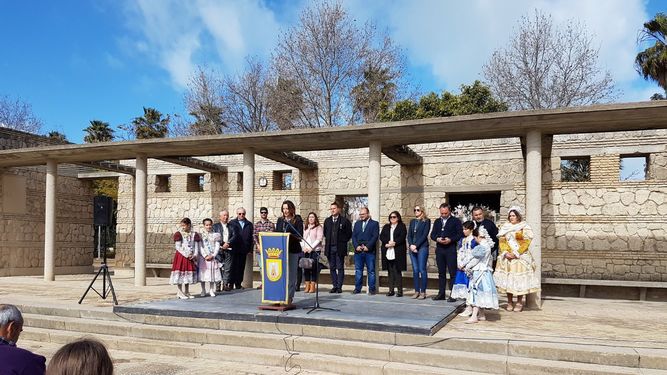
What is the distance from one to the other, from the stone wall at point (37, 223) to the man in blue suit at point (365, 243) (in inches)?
427

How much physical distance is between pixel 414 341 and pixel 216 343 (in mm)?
2621

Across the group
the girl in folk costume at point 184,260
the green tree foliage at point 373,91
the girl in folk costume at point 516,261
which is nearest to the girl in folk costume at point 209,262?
the girl in folk costume at point 184,260

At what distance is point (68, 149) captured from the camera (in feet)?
41.4

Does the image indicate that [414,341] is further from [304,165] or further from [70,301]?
[304,165]

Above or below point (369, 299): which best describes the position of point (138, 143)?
above

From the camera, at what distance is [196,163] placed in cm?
1459

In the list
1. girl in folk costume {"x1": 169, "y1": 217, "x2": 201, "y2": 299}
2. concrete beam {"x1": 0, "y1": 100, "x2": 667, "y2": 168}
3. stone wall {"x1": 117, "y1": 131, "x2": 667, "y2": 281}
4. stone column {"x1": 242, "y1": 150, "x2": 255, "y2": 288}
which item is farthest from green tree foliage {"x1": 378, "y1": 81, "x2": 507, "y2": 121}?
girl in folk costume {"x1": 169, "y1": 217, "x2": 201, "y2": 299}

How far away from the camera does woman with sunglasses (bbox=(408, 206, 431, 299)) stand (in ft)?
31.8

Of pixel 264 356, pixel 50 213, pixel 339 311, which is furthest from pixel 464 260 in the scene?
pixel 50 213

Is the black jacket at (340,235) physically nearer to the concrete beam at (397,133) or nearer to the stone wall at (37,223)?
the concrete beam at (397,133)

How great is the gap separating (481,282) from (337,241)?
3.49 meters

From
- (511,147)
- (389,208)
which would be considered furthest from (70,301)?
(511,147)

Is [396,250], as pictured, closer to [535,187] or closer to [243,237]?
[535,187]

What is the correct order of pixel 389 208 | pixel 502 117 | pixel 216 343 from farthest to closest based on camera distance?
pixel 389 208 → pixel 502 117 → pixel 216 343
